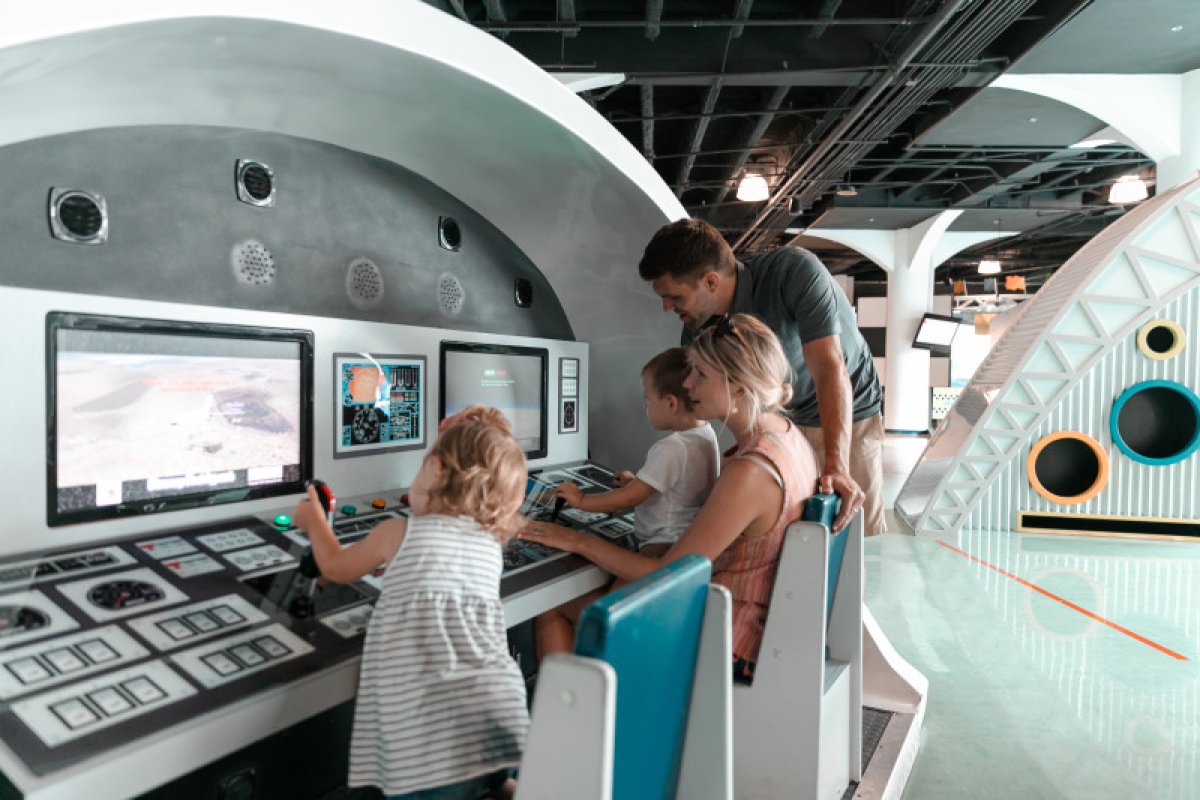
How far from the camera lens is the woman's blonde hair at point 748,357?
1.81 metres

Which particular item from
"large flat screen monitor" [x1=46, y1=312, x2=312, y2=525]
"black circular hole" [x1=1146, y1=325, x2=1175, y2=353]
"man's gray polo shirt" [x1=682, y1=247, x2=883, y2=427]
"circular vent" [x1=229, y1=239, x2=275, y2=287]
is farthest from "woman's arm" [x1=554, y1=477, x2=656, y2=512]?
"black circular hole" [x1=1146, y1=325, x2=1175, y2=353]

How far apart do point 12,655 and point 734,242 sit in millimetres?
13778

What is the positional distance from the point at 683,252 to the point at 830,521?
2.66 ft

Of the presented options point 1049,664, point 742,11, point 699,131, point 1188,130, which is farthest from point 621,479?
point 1188,130

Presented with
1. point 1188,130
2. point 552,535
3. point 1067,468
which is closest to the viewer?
point 552,535

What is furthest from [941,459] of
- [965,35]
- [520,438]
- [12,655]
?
[12,655]

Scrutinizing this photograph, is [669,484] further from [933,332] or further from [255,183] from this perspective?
[933,332]

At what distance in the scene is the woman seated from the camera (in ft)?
5.64

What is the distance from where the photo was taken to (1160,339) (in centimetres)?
607

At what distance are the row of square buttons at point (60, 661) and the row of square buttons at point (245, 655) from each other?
121 millimetres

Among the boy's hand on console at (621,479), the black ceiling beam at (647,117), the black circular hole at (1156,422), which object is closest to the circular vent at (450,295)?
the boy's hand on console at (621,479)

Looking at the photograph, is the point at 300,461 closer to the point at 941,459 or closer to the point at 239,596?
the point at 239,596

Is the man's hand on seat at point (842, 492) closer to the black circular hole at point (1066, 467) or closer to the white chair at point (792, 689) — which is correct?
the white chair at point (792, 689)

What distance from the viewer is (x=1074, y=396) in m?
6.18
